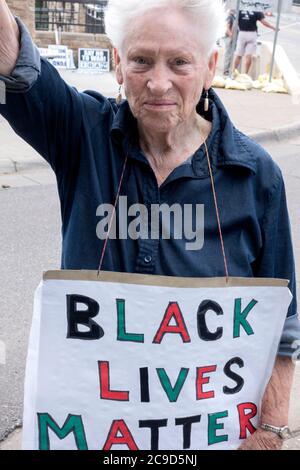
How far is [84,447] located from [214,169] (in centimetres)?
66

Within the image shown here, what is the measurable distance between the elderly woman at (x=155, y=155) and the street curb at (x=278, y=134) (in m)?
7.82

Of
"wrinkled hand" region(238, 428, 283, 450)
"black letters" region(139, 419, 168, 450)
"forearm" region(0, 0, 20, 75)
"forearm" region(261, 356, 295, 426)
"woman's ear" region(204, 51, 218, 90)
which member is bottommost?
"wrinkled hand" region(238, 428, 283, 450)

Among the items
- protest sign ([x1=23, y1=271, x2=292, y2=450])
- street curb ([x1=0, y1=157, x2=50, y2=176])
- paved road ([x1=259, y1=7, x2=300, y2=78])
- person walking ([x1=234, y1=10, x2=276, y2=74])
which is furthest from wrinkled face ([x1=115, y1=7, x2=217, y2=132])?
paved road ([x1=259, y1=7, x2=300, y2=78])

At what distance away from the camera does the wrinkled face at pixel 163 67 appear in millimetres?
1508

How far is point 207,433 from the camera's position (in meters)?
1.57

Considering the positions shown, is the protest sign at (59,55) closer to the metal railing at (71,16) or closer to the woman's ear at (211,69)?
the metal railing at (71,16)

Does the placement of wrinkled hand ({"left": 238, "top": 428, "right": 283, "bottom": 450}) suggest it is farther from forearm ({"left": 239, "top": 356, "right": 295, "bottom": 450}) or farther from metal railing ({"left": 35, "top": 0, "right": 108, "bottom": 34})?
metal railing ({"left": 35, "top": 0, "right": 108, "bottom": 34})

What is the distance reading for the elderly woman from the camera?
1.52 meters

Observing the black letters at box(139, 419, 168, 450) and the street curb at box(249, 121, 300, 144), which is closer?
the black letters at box(139, 419, 168, 450)

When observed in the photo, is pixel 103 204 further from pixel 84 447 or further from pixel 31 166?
pixel 31 166

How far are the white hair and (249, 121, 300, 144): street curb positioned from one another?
25.8ft

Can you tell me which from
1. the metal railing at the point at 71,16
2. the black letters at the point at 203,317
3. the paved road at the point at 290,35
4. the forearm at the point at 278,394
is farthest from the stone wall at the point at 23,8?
the black letters at the point at 203,317
